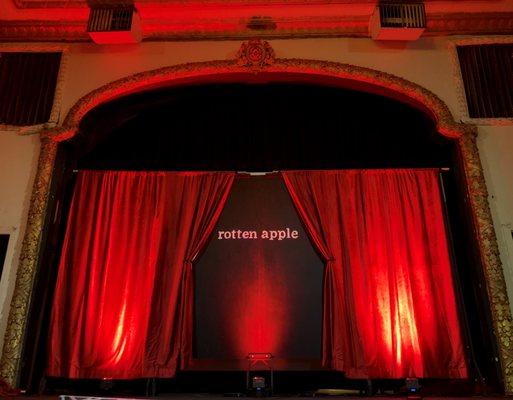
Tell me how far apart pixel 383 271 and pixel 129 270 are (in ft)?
8.87

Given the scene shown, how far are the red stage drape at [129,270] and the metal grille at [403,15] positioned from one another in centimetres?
239

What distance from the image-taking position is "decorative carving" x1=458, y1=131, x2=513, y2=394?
13.0 ft

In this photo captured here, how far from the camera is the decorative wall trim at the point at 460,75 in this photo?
4.73 metres

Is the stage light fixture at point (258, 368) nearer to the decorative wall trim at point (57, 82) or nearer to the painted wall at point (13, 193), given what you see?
the painted wall at point (13, 193)

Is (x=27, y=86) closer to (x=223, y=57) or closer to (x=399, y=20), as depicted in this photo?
(x=223, y=57)

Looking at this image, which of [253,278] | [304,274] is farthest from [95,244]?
[304,274]

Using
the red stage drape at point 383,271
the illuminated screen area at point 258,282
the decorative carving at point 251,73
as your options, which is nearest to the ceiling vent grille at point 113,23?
the decorative carving at point 251,73

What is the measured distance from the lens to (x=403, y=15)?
4.84m

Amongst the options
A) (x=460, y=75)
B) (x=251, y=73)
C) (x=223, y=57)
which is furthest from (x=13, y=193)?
(x=460, y=75)

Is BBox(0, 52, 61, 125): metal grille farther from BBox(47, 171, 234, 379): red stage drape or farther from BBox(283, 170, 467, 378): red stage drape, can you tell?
BBox(283, 170, 467, 378): red stage drape

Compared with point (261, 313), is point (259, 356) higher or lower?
lower

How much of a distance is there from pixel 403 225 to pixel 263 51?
2.43 m

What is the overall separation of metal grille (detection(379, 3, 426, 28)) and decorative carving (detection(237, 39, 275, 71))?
120cm

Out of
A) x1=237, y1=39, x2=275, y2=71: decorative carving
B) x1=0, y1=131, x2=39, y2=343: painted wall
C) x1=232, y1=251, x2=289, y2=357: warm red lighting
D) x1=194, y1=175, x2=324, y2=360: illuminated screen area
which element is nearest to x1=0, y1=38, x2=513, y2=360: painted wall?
x1=0, y1=131, x2=39, y2=343: painted wall
